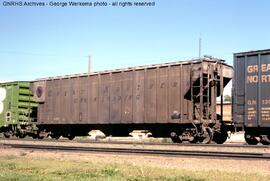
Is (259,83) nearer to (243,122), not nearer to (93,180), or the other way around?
(243,122)

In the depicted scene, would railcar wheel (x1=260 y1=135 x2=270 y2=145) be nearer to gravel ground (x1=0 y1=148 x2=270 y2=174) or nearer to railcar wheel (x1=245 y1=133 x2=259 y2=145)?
railcar wheel (x1=245 y1=133 x2=259 y2=145)

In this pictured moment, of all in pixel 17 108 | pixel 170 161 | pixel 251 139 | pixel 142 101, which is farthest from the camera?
pixel 17 108

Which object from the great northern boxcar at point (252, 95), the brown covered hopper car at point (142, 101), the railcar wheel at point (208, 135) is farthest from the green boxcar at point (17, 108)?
the great northern boxcar at point (252, 95)

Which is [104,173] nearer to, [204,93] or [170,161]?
[170,161]

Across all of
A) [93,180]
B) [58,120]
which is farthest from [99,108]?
[93,180]

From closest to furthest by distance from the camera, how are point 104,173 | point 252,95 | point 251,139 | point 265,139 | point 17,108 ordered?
point 104,173 → point 265,139 → point 252,95 → point 251,139 → point 17,108

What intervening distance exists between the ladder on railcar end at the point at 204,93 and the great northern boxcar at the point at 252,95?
1549 mm

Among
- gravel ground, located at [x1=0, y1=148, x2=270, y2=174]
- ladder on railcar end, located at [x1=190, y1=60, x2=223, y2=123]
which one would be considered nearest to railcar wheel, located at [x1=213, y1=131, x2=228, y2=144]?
ladder on railcar end, located at [x1=190, y1=60, x2=223, y2=123]

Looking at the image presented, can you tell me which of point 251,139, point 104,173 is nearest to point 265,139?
point 251,139

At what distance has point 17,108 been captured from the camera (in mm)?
27672

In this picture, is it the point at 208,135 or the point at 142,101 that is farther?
the point at 142,101

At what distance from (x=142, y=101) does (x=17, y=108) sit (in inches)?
380

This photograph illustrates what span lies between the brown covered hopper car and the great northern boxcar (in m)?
1.67

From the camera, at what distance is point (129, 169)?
1104 cm
